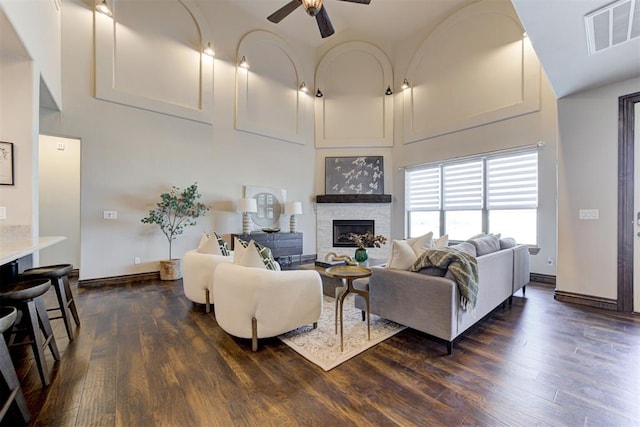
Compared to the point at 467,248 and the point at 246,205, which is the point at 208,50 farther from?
the point at 467,248

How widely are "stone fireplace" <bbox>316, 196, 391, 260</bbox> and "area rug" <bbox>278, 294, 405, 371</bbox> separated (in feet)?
12.1

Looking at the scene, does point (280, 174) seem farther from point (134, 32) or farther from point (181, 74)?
point (134, 32)

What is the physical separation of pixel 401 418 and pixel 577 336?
2141 millimetres

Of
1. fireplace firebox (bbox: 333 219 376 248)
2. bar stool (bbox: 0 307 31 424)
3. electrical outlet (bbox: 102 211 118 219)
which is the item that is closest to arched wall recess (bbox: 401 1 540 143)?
fireplace firebox (bbox: 333 219 376 248)

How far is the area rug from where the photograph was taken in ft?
6.75

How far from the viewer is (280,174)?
249 inches

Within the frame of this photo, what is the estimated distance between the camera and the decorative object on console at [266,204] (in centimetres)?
587

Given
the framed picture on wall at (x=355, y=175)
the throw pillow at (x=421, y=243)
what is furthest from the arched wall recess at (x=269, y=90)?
the throw pillow at (x=421, y=243)

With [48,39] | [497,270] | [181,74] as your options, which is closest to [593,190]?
[497,270]

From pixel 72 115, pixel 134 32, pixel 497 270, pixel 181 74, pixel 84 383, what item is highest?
pixel 134 32

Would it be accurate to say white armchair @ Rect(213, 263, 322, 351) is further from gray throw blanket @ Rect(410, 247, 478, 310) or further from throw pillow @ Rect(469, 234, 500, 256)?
throw pillow @ Rect(469, 234, 500, 256)

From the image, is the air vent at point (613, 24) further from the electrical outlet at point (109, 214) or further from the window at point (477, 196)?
the electrical outlet at point (109, 214)

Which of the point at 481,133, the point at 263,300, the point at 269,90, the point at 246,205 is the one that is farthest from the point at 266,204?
the point at 481,133

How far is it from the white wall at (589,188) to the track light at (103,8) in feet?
22.3
